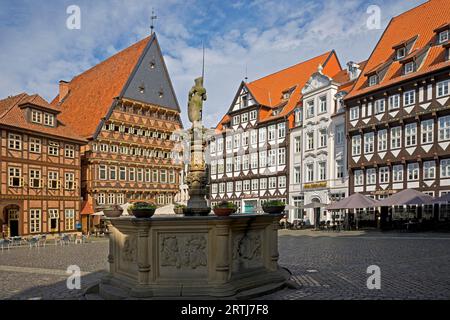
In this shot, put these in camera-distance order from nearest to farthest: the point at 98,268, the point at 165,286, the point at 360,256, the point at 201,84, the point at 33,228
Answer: the point at 165,286, the point at 201,84, the point at 98,268, the point at 360,256, the point at 33,228

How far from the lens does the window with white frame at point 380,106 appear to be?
2876 centimetres

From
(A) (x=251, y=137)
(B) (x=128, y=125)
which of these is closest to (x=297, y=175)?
(A) (x=251, y=137)

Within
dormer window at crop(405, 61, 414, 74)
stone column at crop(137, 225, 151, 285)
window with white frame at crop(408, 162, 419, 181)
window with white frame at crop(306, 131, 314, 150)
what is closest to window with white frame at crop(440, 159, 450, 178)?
window with white frame at crop(408, 162, 419, 181)

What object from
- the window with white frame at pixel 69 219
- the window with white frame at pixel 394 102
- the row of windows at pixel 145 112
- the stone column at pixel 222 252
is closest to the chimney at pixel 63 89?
the row of windows at pixel 145 112

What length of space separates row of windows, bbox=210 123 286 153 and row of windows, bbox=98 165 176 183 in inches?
309

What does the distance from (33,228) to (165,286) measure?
24.6 meters

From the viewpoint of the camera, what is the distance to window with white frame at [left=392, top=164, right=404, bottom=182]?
27.5 m

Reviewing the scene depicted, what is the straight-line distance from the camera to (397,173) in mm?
27703

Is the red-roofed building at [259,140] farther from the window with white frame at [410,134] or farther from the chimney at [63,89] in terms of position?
the chimney at [63,89]

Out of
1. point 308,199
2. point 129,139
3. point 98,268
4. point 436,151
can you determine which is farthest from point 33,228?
point 436,151

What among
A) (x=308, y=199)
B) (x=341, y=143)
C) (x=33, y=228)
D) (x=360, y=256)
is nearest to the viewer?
(x=360, y=256)
